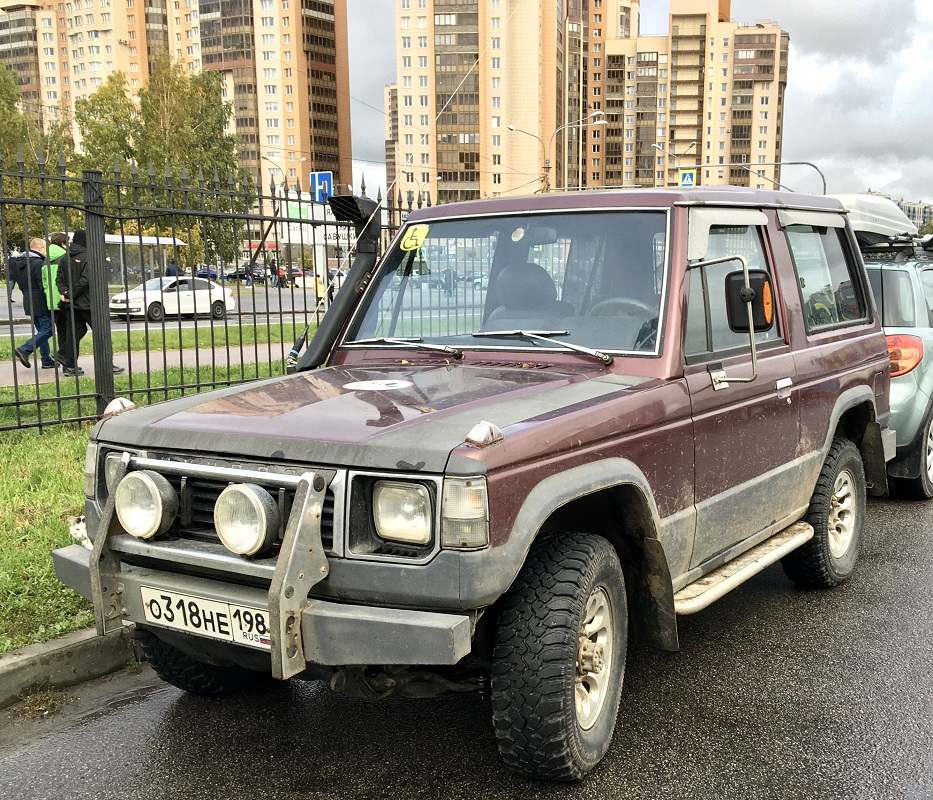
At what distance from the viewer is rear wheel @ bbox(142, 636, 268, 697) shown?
3.79 m

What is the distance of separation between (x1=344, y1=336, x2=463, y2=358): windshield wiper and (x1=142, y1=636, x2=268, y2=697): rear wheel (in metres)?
1.57

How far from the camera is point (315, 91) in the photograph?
13575 centimetres

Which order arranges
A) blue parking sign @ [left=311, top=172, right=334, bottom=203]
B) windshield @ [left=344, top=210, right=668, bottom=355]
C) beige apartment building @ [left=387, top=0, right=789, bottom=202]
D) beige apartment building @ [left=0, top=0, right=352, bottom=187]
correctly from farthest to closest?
beige apartment building @ [left=0, top=0, right=352, bottom=187], beige apartment building @ [left=387, top=0, right=789, bottom=202], blue parking sign @ [left=311, top=172, right=334, bottom=203], windshield @ [left=344, top=210, right=668, bottom=355]

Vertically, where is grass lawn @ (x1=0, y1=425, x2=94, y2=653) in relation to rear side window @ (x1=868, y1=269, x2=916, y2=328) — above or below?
below

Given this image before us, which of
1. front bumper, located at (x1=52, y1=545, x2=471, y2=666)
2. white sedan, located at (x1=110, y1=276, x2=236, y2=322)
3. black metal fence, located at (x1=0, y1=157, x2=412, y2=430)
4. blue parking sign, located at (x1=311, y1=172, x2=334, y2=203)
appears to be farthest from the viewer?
blue parking sign, located at (x1=311, y1=172, x2=334, y2=203)

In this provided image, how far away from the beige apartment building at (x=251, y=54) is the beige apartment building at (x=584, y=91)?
49.6ft

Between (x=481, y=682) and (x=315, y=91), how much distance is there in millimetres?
141830

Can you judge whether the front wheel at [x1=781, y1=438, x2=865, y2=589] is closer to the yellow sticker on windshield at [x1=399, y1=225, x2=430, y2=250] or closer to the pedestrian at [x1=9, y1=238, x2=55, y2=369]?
the yellow sticker on windshield at [x1=399, y1=225, x2=430, y2=250]

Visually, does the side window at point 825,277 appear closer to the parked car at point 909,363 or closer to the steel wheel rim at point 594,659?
the parked car at point 909,363

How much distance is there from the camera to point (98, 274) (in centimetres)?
810

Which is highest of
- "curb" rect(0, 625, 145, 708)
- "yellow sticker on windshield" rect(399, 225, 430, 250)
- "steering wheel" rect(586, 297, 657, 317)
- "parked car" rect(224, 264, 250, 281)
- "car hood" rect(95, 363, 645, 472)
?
"yellow sticker on windshield" rect(399, 225, 430, 250)

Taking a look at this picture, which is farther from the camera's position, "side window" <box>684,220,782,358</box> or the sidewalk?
the sidewalk

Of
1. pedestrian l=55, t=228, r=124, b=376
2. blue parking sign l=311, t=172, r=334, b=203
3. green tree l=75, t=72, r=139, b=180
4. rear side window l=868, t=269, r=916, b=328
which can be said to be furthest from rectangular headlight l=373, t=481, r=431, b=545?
green tree l=75, t=72, r=139, b=180

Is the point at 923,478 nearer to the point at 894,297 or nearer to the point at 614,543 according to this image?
the point at 894,297
